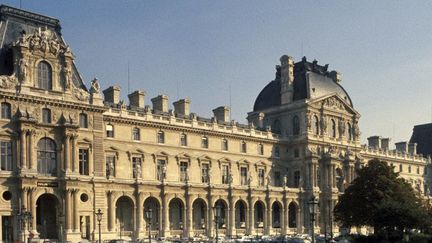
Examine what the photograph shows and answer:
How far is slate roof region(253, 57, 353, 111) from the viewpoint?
10450cm

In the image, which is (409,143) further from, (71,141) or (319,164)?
(71,141)

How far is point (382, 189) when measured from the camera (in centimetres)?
7369

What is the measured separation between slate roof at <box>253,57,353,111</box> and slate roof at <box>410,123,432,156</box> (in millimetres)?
41746

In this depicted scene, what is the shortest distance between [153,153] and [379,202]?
95.0 ft

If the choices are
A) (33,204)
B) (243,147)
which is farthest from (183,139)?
(33,204)

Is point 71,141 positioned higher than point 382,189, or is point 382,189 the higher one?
point 71,141

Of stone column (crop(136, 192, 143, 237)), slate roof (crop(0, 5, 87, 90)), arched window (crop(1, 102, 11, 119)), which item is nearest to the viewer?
arched window (crop(1, 102, 11, 119))

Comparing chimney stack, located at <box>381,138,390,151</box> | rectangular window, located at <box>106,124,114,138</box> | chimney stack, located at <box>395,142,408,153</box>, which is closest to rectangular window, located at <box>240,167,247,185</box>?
rectangular window, located at <box>106,124,114,138</box>

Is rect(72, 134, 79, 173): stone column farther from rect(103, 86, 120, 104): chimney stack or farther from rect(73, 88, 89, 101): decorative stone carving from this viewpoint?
rect(103, 86, 120, 104): chimney stack

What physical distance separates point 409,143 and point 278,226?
5991 cm

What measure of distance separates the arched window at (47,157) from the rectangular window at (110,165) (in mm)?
9354

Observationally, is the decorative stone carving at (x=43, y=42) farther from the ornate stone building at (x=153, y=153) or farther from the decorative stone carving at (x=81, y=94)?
the decorative stone carving at (x=81, y=94)

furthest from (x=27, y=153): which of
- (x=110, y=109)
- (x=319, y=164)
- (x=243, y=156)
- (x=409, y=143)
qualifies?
(x=409, y=143)

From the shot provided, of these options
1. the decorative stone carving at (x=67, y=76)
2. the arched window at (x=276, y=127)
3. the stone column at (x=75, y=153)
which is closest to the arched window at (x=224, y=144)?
the arched window at (x=276, y=127)
